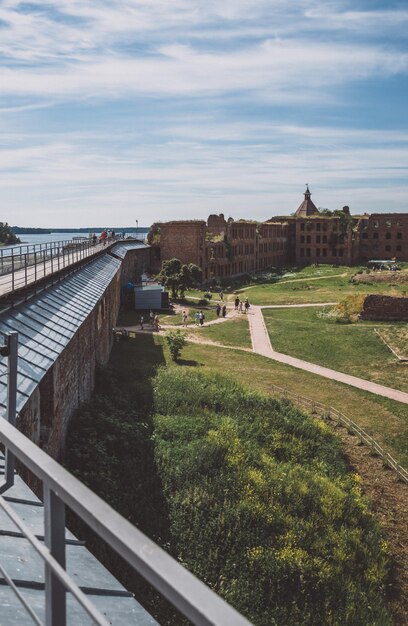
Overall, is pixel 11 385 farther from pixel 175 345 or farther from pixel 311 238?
pixel 311 238

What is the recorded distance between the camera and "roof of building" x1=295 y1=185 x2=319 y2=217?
85875 mm

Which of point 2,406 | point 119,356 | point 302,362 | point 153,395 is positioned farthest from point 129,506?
point 302,362

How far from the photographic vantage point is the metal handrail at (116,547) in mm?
1256

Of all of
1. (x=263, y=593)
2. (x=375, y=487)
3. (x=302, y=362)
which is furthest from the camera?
(x=302, y=362)

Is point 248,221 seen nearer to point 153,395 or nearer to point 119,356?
point 119,356

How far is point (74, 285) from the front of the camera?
18766 mm

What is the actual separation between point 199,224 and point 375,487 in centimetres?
4327

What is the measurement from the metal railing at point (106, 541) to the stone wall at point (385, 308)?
124ft

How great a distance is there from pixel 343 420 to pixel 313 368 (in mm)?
7371

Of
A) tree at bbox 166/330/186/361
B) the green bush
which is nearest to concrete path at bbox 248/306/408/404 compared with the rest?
tree at bbox 166/330/186/361

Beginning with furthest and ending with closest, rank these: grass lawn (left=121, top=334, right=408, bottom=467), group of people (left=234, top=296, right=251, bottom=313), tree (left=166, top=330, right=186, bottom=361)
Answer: group of people (left=234, top=296, right=251, bottom=313)
tree (left=166, top=330, right=186, bottom=361)
grass lawn (left=121, top=334, right=408, bottom=467)

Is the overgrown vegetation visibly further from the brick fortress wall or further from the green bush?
the brick fortress wall

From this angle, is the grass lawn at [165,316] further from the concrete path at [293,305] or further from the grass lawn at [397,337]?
the grass lawn at [397,337]

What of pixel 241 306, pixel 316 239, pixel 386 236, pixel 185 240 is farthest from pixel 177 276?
pixel 386 236
